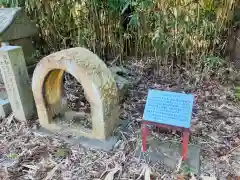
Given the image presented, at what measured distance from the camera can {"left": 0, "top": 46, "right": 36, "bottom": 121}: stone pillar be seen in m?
2.23

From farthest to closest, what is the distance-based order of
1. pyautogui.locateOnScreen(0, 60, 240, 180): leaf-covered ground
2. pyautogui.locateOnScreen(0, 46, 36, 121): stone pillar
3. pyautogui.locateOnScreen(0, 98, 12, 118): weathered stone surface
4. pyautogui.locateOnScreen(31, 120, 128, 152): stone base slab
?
pyautogui.locateOnScreen(0, 98, 12, 118): weathered stone surface → pyautogui.locateOnScreen(0, 46, 36, 121): stone pillar → pyautogui.locateOnScreen(31, 120, 128, 152): stone base slab → pyautogui.locateOnScreen(0, 60, 240, 180): leaf-covered ground

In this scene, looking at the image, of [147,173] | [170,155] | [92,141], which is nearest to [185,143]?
[170,155]

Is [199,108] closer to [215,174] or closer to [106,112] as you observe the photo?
[215,174]

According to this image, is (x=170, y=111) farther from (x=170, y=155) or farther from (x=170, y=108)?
(x=170, y=155)

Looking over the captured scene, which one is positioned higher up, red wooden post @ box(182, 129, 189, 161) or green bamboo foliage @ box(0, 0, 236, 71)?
green bamboo foliage @ box(0, 0, 236, 71)

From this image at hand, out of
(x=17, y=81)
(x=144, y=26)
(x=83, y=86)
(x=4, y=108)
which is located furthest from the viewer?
(x=144, y=26)

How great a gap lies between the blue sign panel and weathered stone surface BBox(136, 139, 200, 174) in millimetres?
369

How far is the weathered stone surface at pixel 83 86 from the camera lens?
6.26 feet

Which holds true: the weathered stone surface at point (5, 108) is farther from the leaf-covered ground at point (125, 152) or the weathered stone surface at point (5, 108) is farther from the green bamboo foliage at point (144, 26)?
the green bamboo foliage at point (144, 26)

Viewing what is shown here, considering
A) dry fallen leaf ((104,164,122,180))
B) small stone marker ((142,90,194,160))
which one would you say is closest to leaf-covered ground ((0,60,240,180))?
dry fallen leaf ((104,164,122,180))

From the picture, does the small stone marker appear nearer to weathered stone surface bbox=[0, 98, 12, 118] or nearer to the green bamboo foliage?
the green bamboo foliage

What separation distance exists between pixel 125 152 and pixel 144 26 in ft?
6.46

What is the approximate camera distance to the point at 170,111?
181 centimetres

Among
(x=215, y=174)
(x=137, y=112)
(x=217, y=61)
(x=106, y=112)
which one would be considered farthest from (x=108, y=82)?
(x=217, y=61)
